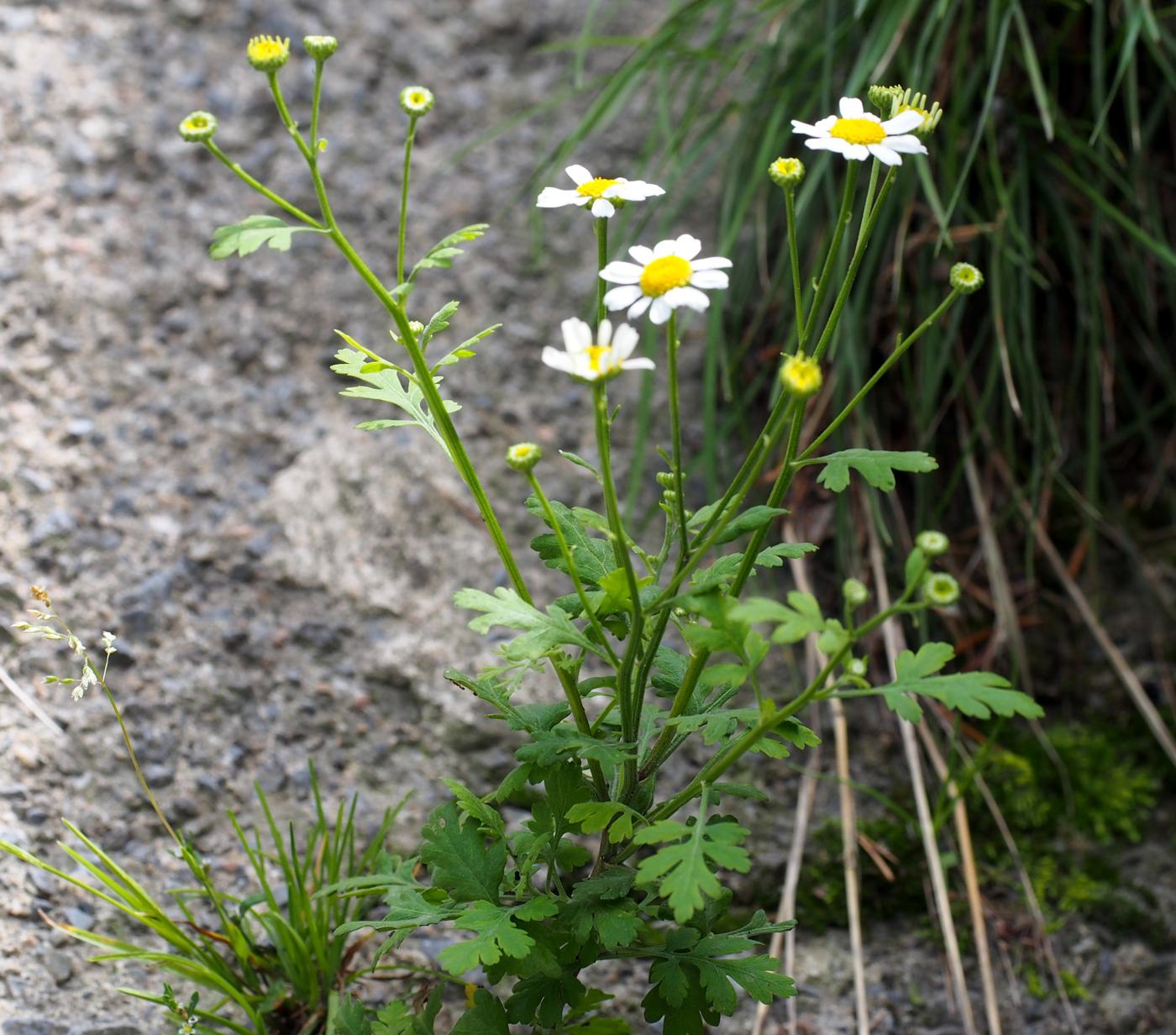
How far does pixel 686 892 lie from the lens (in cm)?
86

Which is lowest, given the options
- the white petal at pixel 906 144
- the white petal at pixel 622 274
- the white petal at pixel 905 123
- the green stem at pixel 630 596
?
the green stem at pixel 630 596

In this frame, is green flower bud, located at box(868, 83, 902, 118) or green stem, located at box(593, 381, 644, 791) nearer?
green stem, located at box(593, 381, 644, 791)

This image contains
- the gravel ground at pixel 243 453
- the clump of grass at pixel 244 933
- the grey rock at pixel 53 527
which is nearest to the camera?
the clump of grass at pixel 244 933

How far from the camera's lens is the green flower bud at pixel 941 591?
2.64ft

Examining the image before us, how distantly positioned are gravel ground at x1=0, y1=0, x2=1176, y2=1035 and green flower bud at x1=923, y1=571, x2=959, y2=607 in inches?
33.0

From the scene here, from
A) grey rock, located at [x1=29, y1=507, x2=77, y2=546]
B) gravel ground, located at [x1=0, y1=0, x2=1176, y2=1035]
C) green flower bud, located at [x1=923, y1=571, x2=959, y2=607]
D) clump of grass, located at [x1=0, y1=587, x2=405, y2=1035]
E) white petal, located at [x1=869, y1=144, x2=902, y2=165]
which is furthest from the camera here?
grey rock, located at [x1=29, y1=507, x2=77, y2=546]

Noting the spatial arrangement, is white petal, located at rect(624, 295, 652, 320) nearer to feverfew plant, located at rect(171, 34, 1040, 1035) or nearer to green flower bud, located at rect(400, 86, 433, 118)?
feverfew plant, located at rect(171, 34, 1040, 1035)

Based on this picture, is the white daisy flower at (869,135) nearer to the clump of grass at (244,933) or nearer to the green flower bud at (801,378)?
the green flower bud at (801,378)

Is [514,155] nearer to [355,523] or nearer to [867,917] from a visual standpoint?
[355,523]

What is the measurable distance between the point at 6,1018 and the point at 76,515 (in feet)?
2.48

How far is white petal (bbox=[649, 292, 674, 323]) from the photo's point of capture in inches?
34.6

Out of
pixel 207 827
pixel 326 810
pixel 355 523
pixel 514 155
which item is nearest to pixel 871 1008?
pixel 326 810

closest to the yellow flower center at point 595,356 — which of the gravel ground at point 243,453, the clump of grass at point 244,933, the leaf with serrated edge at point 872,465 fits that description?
Result: the leaf with serrated edge at point 872,465

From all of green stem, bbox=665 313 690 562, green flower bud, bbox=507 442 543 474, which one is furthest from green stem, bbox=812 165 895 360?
green flower bud, bbox=507 442 543 474
